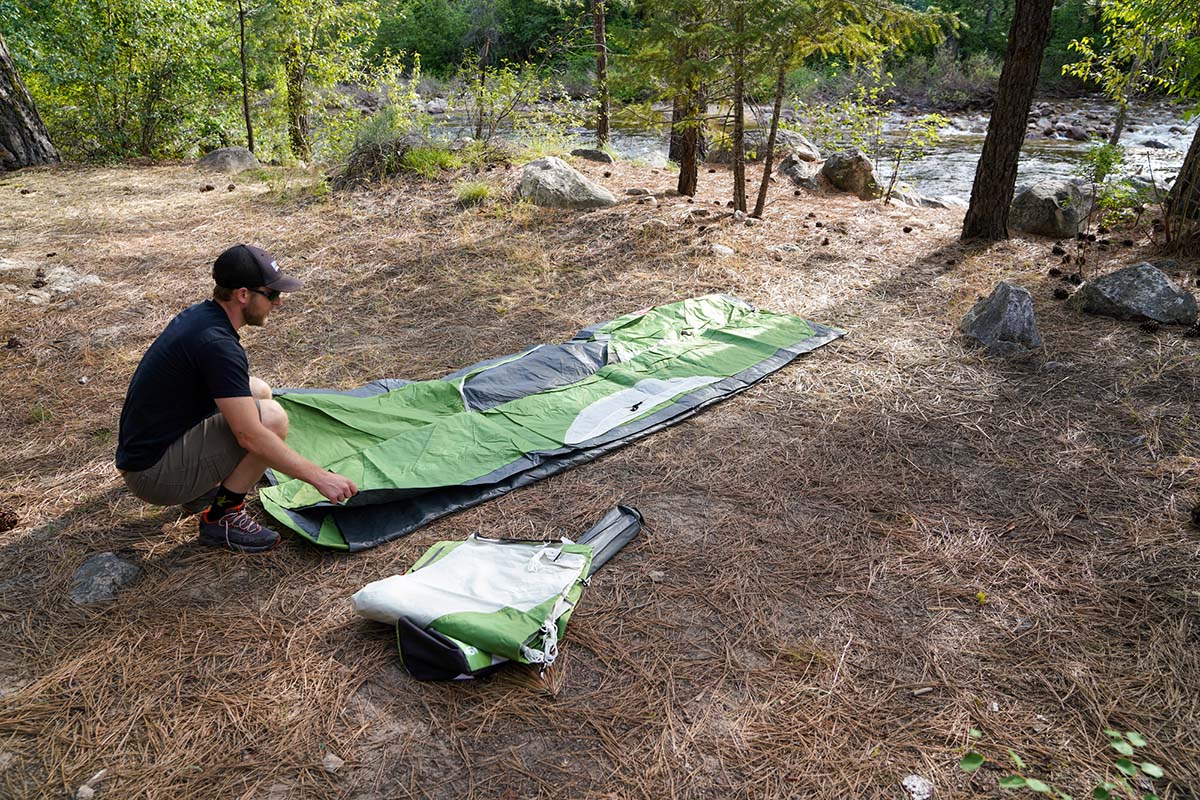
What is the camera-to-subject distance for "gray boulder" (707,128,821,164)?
32.7 ft

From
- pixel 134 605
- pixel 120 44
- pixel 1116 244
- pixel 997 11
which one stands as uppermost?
pixel 997 11

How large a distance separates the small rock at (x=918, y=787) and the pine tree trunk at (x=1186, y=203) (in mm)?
5113

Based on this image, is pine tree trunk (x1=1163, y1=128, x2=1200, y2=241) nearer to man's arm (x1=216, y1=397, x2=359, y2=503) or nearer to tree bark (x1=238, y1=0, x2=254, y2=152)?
man's arm (x1=216, y1=397, x2=359, y2=503)

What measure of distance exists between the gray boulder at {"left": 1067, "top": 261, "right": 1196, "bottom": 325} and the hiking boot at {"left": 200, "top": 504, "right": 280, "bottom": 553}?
458 cm

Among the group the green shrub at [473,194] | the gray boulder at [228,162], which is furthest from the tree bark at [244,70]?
the green shrub at [473,194]

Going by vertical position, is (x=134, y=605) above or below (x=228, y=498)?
below

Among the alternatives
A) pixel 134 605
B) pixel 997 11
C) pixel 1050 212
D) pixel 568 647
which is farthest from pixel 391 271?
pixel 997 11

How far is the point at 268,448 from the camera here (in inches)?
86.4

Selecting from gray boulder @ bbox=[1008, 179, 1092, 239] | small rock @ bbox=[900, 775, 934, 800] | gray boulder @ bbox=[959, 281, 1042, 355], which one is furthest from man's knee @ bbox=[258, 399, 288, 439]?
gray boulder @ bbox=[1008, 179, 1092, 239]

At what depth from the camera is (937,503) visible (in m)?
2.63

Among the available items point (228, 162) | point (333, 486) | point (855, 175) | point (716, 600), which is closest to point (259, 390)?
point (333, 486)

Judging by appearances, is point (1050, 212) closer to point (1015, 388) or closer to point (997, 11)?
point (1015, 388)

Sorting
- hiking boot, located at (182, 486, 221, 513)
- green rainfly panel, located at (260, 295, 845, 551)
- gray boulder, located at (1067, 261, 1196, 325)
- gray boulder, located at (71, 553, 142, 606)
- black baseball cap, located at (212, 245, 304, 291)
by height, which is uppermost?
black baseball cap, located at (212, 245, 304, 291)

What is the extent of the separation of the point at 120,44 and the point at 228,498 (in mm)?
10427
